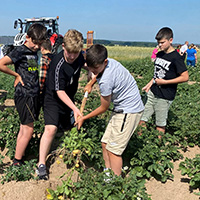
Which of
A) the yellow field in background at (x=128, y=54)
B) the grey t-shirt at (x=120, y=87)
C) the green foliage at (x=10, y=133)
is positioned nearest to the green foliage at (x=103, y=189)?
the grey t-shirt at (x=120, y=87)

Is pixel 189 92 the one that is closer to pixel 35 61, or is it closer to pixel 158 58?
pixel 158 58

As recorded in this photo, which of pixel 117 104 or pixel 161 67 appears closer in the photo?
pixel 117 104

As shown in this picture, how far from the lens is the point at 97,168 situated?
321 cm

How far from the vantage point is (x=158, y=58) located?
12.1ft

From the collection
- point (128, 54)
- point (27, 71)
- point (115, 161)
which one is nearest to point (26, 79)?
point (27, 71)

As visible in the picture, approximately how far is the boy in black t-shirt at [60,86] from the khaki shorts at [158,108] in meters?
1.31

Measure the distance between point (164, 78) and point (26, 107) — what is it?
1.94m

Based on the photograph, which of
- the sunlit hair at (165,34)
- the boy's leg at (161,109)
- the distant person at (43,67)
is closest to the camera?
the distant person at (43,67)

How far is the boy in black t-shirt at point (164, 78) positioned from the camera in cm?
341

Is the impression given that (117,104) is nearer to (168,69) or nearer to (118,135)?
(118,135)

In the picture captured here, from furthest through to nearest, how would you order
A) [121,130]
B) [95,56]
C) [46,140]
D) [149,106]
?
1. [149,106]
2. [46,140]
3. [121,130]
4. [95,56]

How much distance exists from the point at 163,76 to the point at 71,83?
1.41 metres

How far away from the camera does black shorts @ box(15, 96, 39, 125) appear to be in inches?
115

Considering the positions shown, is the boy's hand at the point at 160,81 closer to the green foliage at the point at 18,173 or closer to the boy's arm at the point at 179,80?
the boy's arm at the point at 179,80
